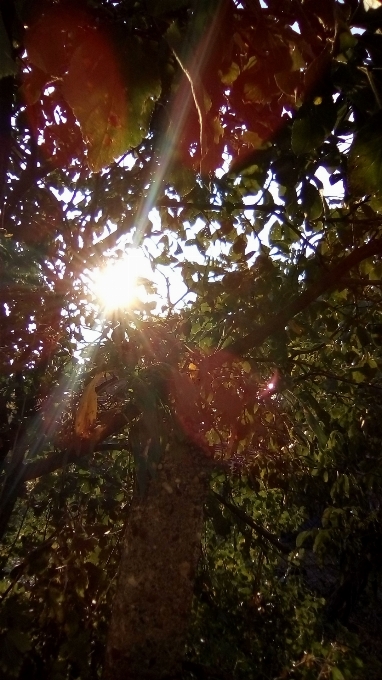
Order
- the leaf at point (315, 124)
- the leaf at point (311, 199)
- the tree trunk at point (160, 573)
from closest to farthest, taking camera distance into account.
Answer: the leaf at point (315, 124), the leaf at point (311, 199), the tree trunk at point (160, 573)

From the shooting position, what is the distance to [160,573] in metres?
2.22

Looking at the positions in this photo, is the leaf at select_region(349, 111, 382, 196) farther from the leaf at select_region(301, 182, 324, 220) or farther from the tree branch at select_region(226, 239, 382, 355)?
the tree branch at select_region(226, 239, 382, 355)

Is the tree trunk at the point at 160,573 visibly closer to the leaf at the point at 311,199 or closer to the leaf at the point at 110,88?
the leaf at the point at 311,199

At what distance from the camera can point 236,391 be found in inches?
111

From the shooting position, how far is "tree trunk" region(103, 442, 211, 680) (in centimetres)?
214

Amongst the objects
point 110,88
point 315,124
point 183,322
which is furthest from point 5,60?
point 183,322

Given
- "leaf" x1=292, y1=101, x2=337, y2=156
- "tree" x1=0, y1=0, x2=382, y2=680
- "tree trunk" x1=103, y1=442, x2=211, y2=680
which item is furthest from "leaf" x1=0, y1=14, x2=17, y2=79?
"tree trunk" x1=103, y1=442, x2=211, y2=680

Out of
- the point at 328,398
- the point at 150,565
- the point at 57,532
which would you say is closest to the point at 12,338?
the point at 57,532

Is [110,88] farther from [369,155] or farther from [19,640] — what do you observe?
[19,640]

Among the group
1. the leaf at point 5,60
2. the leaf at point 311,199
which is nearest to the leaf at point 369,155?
the leaf at point 5,60

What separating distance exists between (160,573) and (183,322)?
1.40 meters

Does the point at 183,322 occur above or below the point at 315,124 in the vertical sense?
above

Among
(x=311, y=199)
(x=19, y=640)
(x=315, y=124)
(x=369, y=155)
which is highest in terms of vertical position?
(x=311, y=199)

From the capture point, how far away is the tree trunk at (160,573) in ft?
7.02
